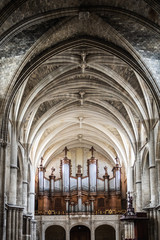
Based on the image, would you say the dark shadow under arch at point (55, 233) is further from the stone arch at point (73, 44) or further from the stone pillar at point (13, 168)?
the stone arch at point (73, 44)

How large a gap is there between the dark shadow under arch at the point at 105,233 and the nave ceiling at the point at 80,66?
752 centimetres

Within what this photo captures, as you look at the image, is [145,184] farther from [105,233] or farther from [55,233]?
[55,233]

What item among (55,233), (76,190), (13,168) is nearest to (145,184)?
(13,168)

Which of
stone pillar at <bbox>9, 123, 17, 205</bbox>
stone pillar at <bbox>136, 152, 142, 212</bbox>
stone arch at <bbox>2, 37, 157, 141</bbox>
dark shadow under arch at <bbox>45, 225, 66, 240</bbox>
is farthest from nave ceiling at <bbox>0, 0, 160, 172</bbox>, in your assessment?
dark shadow under arch at <bbox>45, 225, 66, 240</bbox>

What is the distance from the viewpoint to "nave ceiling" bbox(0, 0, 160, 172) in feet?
62.6

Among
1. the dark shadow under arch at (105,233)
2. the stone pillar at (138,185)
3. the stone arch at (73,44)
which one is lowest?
the dark shadow under arch at (105,233)

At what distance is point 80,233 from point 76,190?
4.19 meters

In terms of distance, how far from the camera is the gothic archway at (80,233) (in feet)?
133

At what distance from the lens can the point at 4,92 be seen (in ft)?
72.3

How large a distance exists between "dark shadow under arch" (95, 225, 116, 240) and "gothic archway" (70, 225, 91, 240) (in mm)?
905

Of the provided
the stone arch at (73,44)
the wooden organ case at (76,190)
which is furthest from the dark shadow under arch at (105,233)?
the stone arch at (73,44)

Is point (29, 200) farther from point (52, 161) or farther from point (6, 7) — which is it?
point (6, 7)

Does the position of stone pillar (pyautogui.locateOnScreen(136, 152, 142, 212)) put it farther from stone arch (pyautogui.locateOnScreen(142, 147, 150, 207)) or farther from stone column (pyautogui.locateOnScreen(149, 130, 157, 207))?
stone column (pyautogui.locateOnScreen(149, 130, 157, 207))

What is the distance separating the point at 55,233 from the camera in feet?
134
